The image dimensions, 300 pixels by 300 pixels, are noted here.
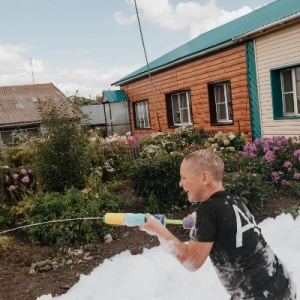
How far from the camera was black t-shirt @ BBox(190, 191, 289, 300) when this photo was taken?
192 centimetres

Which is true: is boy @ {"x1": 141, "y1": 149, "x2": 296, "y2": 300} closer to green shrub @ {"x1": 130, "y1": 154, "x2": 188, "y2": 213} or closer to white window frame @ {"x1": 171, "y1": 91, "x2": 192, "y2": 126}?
green shrub @ {"x1": 130, "y1": 154, "x2": 188, "y2": 213}

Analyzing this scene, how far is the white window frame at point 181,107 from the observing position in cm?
1556

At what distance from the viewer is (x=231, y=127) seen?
1270 cm

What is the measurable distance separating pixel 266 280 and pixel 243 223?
358 mm

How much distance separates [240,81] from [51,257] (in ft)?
29.2

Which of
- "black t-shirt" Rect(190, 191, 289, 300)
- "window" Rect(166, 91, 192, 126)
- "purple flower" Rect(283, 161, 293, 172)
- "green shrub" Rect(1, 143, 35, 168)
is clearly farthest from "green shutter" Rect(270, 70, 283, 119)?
"black t-shirt" Rect(190, 191, 289, 300)

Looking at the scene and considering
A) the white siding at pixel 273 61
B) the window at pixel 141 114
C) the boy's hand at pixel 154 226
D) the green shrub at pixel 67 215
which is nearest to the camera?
the boy's hand at pixel 154 226

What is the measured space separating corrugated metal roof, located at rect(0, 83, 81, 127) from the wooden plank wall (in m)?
10.1

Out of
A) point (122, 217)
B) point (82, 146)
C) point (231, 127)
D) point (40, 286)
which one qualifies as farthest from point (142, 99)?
point (122, 217)

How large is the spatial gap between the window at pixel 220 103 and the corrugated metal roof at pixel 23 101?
1414cm

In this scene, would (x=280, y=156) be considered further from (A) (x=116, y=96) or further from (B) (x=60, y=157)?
(A) (x=116, y=96)

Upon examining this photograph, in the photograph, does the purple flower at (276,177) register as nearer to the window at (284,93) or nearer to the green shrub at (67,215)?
the green shrub at (67,215)

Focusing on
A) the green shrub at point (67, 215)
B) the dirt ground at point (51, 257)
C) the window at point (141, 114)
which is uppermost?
the window at point (141, 114)

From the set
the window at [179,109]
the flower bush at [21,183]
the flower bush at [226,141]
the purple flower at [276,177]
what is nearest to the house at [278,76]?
the flower bush at [226,141]
